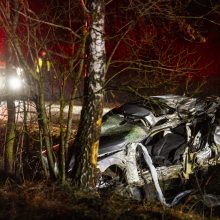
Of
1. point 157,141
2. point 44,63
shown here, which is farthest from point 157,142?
point 44,63

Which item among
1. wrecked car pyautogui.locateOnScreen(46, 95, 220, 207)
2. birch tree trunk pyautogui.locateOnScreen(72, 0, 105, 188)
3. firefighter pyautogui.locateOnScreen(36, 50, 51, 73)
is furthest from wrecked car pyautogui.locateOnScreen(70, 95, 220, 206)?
firefighter pyautogui.locateOnScreen(36, 50, 51, 73)

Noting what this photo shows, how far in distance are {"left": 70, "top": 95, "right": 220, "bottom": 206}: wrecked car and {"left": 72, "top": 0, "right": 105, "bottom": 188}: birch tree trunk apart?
310 mm

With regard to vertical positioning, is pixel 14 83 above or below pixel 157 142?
above

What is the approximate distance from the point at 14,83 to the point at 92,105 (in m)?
1.91

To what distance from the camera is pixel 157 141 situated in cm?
748

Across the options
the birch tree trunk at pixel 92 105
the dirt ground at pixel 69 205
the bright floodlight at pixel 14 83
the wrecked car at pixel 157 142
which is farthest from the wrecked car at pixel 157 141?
the bright floodlight at pixel 14 83

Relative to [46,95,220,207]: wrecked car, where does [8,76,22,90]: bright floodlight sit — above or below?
above

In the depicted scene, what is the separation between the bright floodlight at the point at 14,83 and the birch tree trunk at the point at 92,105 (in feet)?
4.03

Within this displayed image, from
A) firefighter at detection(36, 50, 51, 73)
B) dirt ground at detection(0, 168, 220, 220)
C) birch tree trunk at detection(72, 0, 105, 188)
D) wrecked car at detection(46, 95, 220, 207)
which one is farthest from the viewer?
wrecked car at detection(46, 95, 220, 207)

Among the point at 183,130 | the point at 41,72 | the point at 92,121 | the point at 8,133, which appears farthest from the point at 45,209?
the point at 183,130

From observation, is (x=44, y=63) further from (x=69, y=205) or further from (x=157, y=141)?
(x=157, y=141)

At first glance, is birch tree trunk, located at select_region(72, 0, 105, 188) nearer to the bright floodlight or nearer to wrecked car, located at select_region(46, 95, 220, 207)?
wrecked car, located at select_region(46, 95, 220, 207)

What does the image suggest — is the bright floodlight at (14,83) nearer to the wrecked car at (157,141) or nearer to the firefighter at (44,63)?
the firefighter at (44,63)

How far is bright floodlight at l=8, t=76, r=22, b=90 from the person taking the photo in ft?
20.7
